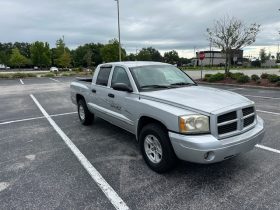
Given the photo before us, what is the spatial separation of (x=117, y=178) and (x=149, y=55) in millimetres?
88966

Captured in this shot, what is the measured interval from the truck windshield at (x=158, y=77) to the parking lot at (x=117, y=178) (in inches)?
53.0

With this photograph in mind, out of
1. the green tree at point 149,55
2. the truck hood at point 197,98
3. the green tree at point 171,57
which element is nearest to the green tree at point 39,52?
the green tree at point 149,55

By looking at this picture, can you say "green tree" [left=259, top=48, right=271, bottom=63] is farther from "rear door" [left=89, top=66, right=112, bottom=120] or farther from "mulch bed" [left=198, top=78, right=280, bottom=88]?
"rear door" [left=89, top=66, right=112, bottom=120]

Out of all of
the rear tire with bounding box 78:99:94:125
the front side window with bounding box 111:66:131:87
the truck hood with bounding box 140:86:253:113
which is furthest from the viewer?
the rear tire with bounding box 78:99:94:125

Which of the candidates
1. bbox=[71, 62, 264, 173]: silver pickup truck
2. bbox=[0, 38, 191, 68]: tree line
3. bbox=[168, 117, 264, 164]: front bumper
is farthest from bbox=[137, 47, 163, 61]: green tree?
bbox=[168, 117, 264, 164]: front bumper

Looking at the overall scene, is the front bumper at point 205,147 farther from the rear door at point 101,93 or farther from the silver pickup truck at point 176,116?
the rear door at point 101,93

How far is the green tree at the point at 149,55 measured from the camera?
8669 cm

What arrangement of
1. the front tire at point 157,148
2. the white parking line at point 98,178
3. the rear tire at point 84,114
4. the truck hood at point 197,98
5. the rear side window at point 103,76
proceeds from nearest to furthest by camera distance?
the white parking line at point 98,178, the truck hood at point 197,98, the front tire at point 157,148, the rear side window at point 103,76, the rear tire at point 84,114

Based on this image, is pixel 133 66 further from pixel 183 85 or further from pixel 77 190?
pixel 77 190

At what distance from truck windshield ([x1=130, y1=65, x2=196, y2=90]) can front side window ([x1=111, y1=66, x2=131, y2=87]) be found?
0.63 ft

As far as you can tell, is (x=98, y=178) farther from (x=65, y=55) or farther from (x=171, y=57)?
(x=171, y=57)

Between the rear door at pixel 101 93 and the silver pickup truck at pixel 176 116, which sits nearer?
the silver pickup truck at pixel 176 116

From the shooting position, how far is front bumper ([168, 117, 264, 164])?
10.8 feet

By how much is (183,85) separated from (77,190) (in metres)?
2.64
